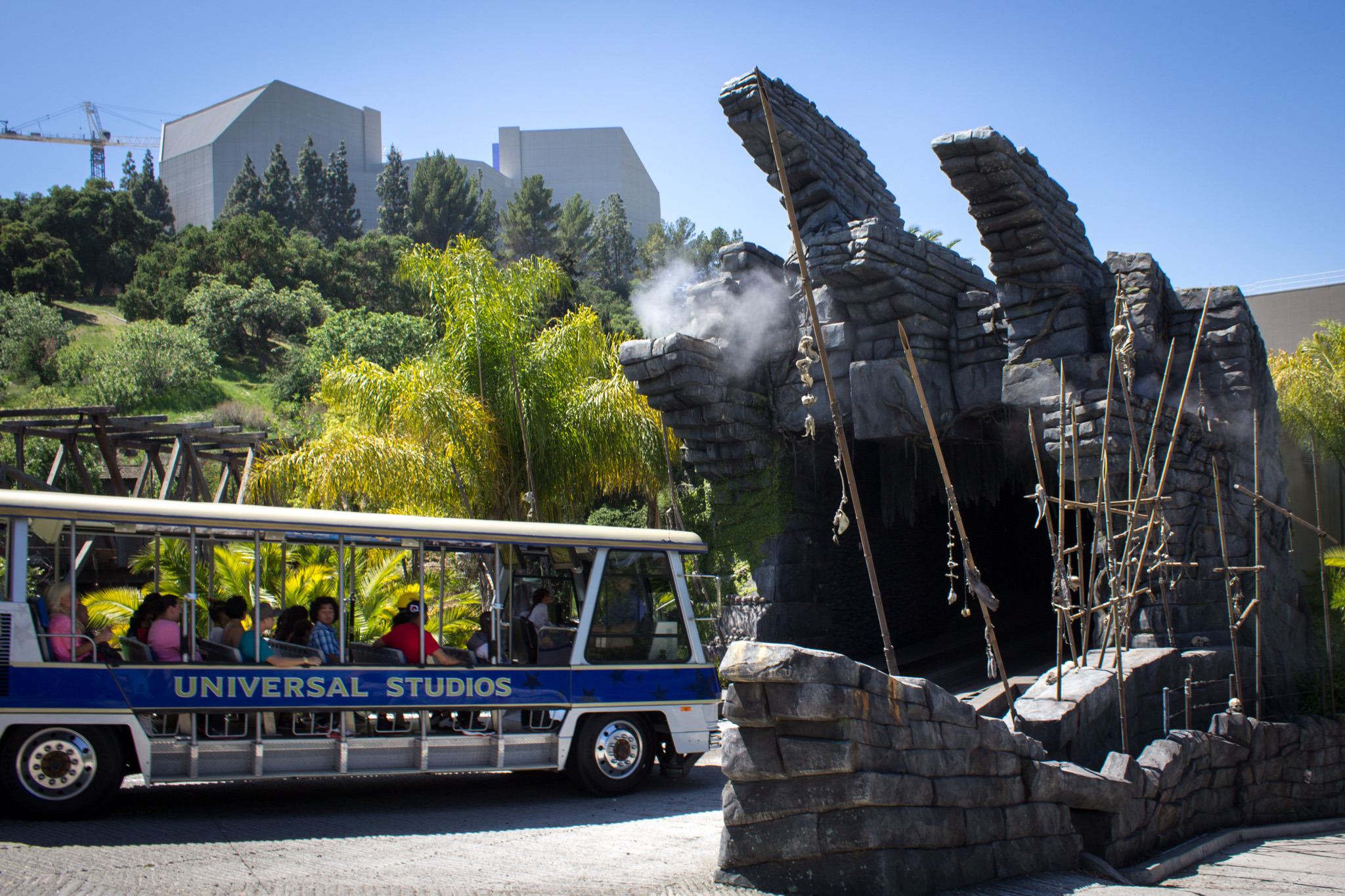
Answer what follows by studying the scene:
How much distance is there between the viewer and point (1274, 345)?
22.3 m

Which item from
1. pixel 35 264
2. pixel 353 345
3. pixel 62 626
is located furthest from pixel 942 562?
pixel 35 264

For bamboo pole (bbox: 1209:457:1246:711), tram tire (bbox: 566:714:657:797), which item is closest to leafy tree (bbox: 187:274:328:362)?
tram tire (bbox: 566:714:657:797)

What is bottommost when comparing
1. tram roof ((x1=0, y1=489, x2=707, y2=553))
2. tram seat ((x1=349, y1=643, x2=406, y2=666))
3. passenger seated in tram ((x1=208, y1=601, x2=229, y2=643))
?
tram seat ((x1=349, y1=643, x2=406, y2=666))

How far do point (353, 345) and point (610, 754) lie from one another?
2602 cm

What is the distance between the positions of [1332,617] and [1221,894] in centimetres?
1085

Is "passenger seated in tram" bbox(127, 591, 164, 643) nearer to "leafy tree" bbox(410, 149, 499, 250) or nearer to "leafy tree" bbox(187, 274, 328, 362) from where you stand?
"leafy tree" bbox(187, 274, 328, 362)

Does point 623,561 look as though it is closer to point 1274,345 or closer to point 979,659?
point 979,659

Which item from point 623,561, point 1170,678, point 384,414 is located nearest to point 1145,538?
point 1170,678

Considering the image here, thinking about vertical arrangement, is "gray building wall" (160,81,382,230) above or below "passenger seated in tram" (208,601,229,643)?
above

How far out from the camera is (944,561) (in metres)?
19.1

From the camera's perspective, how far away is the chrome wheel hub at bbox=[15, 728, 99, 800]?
19.1ft

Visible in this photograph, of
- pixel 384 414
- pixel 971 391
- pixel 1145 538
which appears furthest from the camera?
pixel 384 414

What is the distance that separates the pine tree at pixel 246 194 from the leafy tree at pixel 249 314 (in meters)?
20.5

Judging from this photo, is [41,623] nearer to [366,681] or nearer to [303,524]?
[303,524]
